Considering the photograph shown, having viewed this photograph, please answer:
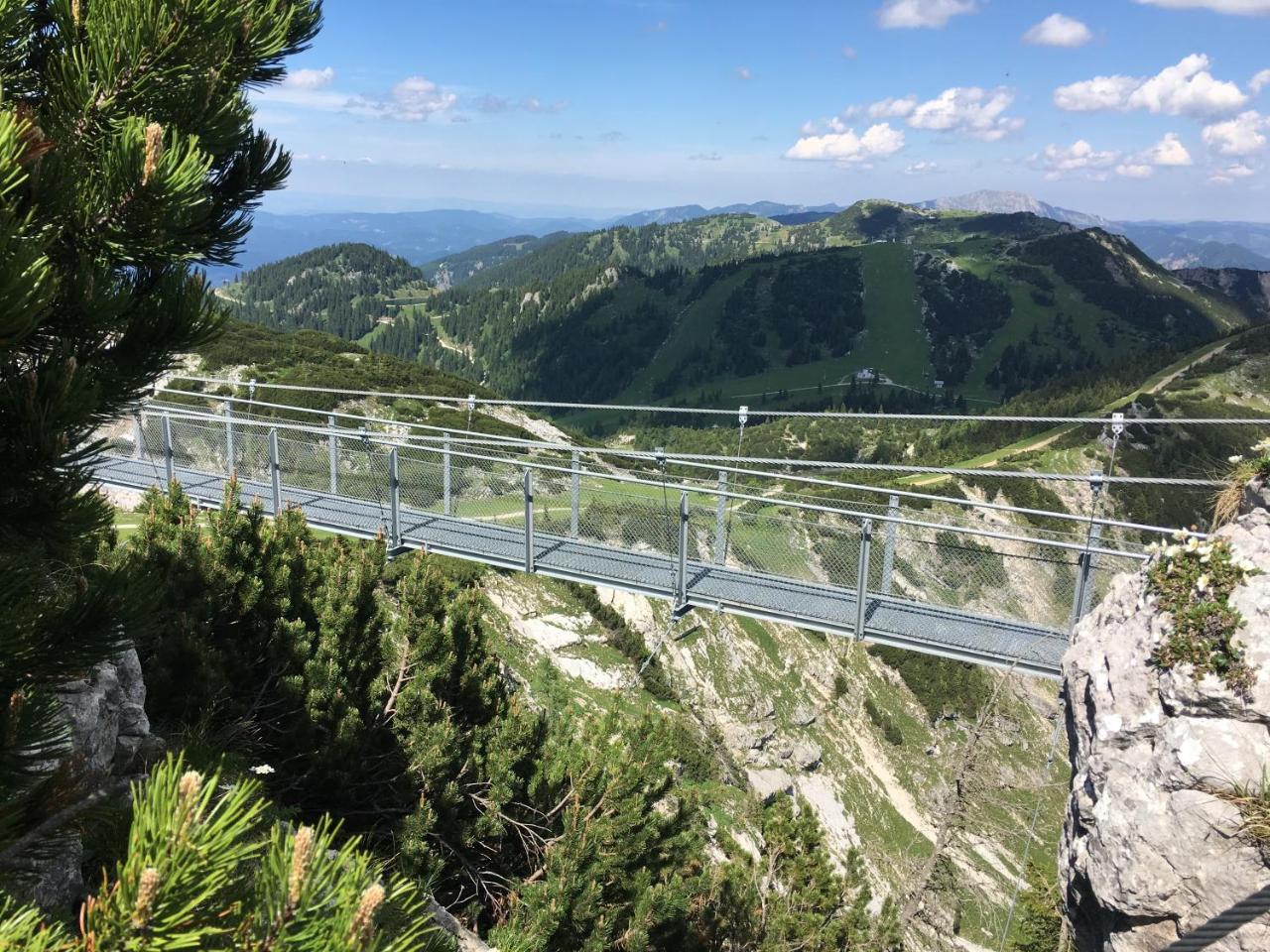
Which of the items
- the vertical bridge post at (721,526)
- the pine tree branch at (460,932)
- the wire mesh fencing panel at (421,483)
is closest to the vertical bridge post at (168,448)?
the wire mesh fencing panel at (421,483)

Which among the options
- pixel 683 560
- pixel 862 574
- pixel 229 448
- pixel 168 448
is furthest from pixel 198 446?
pixel 862 574

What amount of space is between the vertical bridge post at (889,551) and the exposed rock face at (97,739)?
706cm

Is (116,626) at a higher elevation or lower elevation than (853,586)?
higher

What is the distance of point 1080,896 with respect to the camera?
6.08 m

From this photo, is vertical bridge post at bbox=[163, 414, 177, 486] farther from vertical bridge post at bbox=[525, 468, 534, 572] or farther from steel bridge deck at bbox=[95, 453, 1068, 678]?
vertical bridge post at bbox=[525, 468, 534, 572]

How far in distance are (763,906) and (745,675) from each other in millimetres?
25914

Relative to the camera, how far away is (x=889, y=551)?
885 centimetres

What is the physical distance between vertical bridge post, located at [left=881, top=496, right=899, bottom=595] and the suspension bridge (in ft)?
0.05

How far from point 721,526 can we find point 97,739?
24.1ft

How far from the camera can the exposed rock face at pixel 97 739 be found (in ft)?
7.32

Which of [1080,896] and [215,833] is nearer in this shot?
[215,833]

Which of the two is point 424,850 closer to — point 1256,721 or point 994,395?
point 1256,721

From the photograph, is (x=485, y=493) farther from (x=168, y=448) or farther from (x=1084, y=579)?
(x=1084, y=579)

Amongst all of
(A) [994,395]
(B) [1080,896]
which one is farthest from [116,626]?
(A) [994,395]
